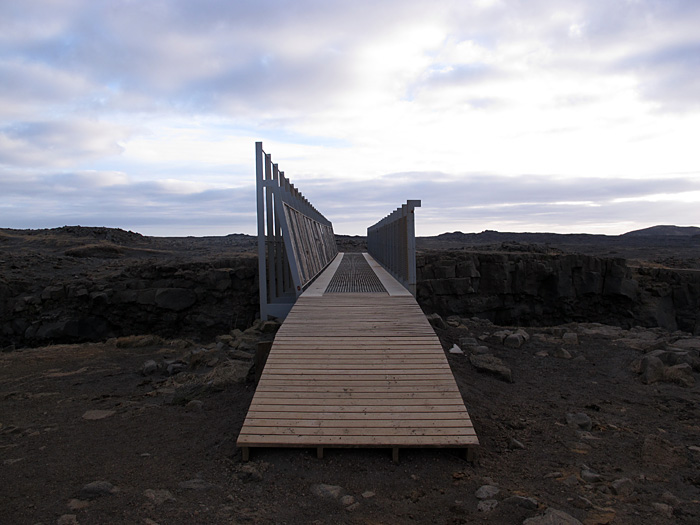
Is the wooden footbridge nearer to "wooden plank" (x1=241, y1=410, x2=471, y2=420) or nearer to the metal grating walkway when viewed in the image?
"wooden plank" (x1=241, y1=410, x2=471, y2=420)

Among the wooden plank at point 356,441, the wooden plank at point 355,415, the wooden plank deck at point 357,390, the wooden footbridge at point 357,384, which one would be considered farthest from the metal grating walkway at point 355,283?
the wooden plank at point 356,441

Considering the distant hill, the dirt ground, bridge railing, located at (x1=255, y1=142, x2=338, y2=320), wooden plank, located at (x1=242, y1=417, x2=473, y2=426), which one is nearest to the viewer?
the dirt ground

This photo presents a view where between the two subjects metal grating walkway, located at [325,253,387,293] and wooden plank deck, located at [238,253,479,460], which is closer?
wooden plank deck, located at [238,253,479,460]

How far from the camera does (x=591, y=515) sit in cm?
412

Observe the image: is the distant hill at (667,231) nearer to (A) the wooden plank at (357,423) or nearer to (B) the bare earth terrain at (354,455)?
(B) the bare earth terrain at (354,455)

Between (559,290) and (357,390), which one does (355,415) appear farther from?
(559,290)

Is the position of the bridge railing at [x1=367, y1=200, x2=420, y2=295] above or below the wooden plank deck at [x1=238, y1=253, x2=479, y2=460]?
above

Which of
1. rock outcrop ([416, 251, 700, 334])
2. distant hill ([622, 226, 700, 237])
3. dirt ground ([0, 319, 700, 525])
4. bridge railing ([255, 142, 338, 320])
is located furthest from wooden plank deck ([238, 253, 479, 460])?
distant hill ([622, 226, 700, 237])

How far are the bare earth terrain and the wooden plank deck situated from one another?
0.22m

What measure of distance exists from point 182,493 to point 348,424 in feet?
5.70

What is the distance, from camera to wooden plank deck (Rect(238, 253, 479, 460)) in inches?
201

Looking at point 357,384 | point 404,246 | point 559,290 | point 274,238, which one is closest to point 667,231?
point 559,290

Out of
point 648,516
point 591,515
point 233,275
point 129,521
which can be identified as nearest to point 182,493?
point 129,521

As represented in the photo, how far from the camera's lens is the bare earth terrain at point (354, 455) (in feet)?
14.0
